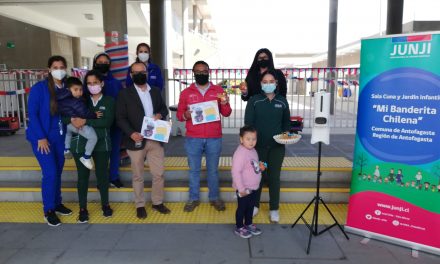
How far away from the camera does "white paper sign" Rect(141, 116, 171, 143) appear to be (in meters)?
3.91

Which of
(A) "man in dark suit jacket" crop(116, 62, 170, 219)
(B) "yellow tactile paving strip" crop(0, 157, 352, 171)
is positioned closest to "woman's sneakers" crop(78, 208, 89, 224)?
(A) "man in dark suit jacket" crop(116, 62, 170, 219)

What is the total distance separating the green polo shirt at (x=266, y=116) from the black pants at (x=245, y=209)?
616 mm

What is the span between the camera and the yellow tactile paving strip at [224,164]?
4.97 m

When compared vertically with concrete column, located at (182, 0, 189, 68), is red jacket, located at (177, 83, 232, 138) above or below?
below

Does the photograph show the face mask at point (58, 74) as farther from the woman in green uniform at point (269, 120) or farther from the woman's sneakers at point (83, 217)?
the woman in green uniform at point (269, 120)

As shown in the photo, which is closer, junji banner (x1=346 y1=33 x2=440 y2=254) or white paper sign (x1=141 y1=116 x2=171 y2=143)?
junji banner (x1=346 y1=33 x2=440 y2=254)

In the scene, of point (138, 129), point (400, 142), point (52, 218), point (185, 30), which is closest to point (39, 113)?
point (138, 129)

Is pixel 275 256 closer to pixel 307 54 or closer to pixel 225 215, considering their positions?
pixel 225 215

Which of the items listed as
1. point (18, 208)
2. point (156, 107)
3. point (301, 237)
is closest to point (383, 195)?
point (301, 237)

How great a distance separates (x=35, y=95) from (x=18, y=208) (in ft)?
5.67

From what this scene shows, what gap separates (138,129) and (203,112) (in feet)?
2.61

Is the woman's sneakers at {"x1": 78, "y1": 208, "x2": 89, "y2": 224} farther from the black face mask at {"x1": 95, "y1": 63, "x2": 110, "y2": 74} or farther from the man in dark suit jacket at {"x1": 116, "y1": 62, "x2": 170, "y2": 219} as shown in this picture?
the black face mask at {"x1": 95, "y1": 63, "x2": 110, "y2": 74}

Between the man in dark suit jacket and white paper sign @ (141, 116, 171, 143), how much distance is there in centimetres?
7

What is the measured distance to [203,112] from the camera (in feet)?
13.1
